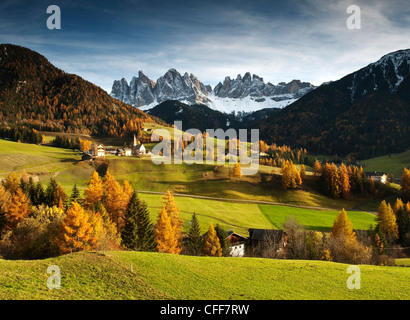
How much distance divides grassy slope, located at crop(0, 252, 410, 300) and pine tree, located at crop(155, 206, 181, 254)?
836 inches

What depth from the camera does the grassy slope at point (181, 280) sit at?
755 inches

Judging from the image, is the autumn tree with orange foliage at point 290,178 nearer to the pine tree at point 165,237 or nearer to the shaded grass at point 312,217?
the shaded grass at point 312,217

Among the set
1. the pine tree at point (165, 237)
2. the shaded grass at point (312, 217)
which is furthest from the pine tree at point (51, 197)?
the shaded grass at point (312, 217)

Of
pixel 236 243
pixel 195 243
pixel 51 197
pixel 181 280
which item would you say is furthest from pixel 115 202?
pixel 181 280

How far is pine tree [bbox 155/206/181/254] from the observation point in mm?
50938

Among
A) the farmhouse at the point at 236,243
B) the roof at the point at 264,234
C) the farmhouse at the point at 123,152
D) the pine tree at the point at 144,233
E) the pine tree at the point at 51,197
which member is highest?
the farmhouse at the point at 123,152

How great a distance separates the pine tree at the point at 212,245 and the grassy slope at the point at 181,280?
788 inches

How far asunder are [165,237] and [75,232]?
670 inches

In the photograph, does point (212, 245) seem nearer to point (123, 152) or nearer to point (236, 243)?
point (236, 243)

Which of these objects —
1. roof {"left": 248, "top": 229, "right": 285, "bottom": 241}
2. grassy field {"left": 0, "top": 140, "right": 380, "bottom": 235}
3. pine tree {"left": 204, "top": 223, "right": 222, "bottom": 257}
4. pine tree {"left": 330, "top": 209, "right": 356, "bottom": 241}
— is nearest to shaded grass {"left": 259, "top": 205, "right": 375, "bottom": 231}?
grassy field {"left": 0, "top": 140, "right": 380, "bottom": 235}
